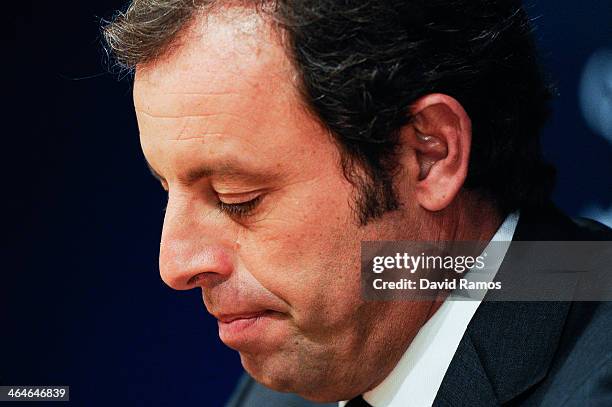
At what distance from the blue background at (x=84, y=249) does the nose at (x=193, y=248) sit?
89 cm

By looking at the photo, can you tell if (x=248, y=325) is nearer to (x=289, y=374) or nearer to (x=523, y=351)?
(x=289, y=374)

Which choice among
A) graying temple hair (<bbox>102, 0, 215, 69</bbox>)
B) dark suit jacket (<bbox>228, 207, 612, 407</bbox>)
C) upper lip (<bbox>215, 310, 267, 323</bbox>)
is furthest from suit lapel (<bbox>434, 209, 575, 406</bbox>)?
graying temple hair (<bbox>102, 0, 215, 69</bbox>)

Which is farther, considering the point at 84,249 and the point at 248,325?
the point at 84,249

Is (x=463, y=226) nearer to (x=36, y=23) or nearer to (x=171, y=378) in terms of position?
(x=171, y=378)

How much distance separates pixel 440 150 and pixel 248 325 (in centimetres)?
41

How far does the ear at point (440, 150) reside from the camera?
63.8 inches

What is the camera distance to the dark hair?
1.54 metres

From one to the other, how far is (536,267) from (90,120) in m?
1.26

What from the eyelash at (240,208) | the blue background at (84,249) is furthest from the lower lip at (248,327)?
the blue background at (84,249)

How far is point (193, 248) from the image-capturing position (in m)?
1.63

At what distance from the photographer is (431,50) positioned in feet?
5.29

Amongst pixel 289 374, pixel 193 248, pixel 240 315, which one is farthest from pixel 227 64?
pixel 289 374

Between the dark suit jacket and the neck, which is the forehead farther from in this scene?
the dark suit jacket

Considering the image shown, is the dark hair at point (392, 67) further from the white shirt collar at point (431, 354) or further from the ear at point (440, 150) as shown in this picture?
the white shirt collar at point (431, 354)
